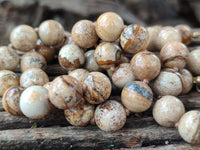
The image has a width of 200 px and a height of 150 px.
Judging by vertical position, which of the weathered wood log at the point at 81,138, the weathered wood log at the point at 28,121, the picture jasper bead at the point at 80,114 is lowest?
the weathered wood log at the point at 81,138

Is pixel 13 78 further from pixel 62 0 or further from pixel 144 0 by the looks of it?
pixel 144 0

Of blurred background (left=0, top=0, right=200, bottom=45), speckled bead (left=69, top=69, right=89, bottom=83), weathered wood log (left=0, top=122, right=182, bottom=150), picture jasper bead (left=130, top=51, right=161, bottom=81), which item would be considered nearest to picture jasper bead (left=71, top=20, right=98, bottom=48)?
speckled bead (left=69, top=69, right=89, bottom=83)

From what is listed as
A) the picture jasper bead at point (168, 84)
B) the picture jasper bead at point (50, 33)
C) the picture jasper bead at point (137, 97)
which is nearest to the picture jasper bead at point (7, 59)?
the picture jasper bead at point (50, 33)

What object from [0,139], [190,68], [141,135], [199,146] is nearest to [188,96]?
[190,68]

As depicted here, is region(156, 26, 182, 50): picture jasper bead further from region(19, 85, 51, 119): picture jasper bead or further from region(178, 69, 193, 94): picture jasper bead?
region(19, 85, 51, 119): picture jasper bead

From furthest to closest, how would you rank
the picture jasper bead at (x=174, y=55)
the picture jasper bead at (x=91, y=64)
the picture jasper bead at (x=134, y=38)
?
the picture jasper bead at (x=91, y=64) < the picture jasper bead at (x=174, y=55) < the picture jasper bead at (x=134, y=38)

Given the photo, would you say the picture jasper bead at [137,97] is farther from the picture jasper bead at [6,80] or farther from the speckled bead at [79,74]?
the picture jasper bead at [6,80]

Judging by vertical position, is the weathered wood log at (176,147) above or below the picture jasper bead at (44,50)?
below
